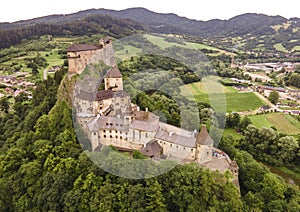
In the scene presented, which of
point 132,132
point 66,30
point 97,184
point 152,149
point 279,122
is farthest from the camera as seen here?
point 66,30

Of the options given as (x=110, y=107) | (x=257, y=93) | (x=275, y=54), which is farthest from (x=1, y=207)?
(x=275, y=54)

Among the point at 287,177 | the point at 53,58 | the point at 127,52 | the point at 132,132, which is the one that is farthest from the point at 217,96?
the point at 53,58

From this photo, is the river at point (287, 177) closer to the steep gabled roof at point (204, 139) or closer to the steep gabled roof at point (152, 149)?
the steep gabled roof at point (204, 139)

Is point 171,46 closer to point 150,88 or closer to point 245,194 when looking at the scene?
point 150,88

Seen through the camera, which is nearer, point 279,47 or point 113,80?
point 113,80

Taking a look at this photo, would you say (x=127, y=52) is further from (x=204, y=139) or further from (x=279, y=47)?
(x=279, y=47)

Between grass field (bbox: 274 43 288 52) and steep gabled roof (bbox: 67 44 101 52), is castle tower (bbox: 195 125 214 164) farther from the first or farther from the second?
grass field (bbox: 274 43 288 52)
